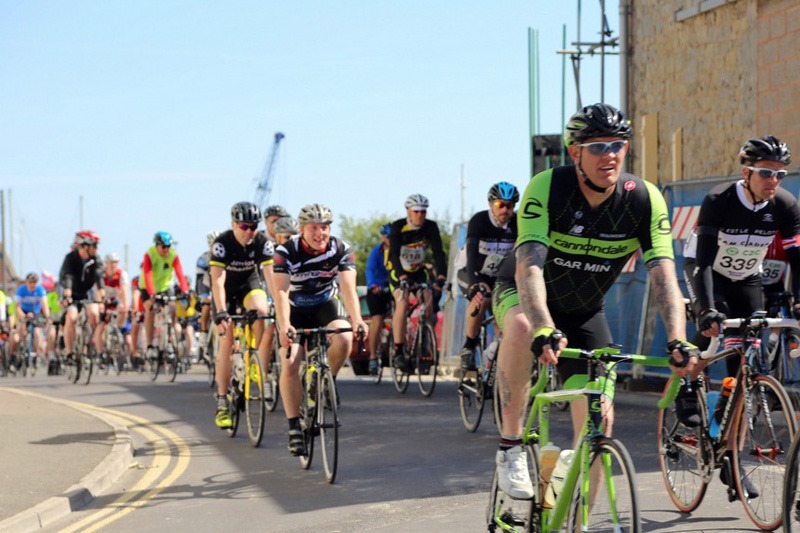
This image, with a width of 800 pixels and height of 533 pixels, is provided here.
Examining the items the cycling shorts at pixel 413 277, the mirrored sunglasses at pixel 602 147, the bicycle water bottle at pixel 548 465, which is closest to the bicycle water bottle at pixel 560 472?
the bicycle water bottle at pixel 548 465

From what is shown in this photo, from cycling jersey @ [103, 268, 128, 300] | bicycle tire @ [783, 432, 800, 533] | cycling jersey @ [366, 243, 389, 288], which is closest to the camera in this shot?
bicycle tire @ [783, 432, 800, 533]

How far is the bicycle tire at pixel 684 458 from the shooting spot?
24.2 ft

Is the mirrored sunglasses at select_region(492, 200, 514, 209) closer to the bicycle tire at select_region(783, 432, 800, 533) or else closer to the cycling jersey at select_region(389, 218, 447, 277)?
the cycling jersey at select_region(389, 218, 447, 277)

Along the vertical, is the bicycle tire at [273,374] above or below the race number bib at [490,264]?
below

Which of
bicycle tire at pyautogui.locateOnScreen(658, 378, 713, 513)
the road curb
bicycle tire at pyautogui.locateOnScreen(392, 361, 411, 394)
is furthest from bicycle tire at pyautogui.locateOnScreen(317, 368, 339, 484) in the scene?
bicycle tire at pyautogui.locateOnScreen(392, 361, 411, 394)

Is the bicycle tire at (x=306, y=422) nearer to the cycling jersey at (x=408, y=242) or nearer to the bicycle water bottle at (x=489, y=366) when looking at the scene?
the bicycle water bottle at (x=489, y=366)

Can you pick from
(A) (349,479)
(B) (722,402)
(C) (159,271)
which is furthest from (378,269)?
(B) (722,402)

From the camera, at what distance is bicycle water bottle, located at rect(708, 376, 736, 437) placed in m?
7.28

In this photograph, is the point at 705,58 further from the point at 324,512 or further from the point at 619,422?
the point at 324,512

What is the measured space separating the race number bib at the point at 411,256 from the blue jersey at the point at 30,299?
14.2 metres

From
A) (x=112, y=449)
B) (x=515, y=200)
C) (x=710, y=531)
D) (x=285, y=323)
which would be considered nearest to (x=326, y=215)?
(x=285, y=323)

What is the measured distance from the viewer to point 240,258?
13.1 meters

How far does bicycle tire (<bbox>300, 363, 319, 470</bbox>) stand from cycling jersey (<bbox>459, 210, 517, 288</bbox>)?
7.25ft

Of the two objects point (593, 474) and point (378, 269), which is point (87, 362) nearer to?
point (378, 269)
